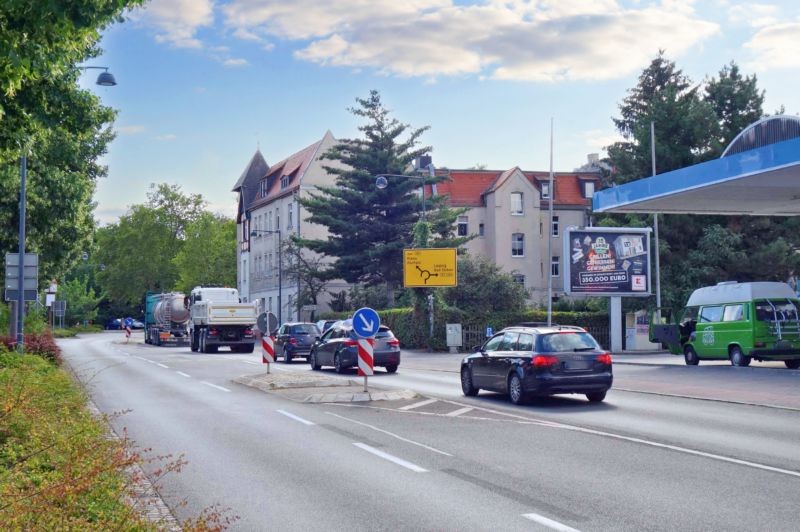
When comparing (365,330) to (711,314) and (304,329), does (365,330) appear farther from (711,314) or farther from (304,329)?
(304,329)

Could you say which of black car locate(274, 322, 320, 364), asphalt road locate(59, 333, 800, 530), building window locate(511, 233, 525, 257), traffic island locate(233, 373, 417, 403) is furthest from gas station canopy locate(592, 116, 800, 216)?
building window locate(511, 233, 525, 257)

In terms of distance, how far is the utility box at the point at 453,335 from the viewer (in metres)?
47.9

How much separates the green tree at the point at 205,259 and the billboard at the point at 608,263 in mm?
63576

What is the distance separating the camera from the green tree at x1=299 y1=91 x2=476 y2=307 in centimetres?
6091

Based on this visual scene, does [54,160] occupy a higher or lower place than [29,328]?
higher

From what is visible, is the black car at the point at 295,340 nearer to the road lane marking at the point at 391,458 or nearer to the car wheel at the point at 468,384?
Answer: the car wheel at the point at 468,384

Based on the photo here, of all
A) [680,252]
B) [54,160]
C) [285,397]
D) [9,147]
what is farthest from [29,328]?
[680,252]

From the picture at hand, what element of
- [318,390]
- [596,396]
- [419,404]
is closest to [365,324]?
[318,390]

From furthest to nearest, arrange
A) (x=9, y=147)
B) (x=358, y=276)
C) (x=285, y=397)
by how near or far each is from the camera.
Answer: (x=358, y=276) < (x=285, y=397) < (x=9, y=147)

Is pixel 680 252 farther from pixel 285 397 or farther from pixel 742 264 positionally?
pixel 285 397

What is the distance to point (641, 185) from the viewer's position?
33.5m

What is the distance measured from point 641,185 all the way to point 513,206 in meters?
39.7

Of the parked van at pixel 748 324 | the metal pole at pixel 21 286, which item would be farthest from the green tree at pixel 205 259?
the parked van at pixel 748 324

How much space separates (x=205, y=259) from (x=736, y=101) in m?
63.2
